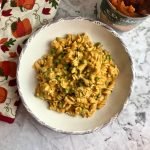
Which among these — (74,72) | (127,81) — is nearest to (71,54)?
(74,72)

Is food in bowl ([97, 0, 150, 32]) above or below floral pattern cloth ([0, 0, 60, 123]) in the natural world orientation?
above

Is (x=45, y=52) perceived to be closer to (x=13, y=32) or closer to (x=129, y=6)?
(x=13, y=32)

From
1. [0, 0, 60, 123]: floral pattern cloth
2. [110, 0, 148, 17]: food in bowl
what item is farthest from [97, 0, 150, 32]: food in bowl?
[0, 0, 60, 123]: floral pattern cloth

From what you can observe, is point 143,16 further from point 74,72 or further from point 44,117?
point 44,117

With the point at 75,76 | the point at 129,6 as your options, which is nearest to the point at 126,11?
the point at 129,6

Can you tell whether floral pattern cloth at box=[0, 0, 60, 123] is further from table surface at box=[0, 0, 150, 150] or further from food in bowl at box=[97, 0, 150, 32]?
food in bowl at box=[97, 0, 150, 32]
